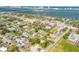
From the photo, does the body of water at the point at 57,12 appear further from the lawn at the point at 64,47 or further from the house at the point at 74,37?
the lawn at the point at 64,47

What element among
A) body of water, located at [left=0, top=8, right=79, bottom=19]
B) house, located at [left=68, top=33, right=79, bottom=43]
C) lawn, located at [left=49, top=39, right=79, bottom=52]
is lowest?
lawn, located at [left=49, top=39, right=79, bottom=52]

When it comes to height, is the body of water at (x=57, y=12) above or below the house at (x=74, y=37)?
above

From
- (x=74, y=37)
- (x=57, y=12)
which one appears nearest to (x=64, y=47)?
(x=74, y=37)

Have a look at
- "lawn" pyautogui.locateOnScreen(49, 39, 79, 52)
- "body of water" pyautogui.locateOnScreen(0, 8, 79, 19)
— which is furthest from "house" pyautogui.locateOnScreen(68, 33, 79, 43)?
"body of water" pyautogui.locateOnScreen(0, 8, 79, 19)

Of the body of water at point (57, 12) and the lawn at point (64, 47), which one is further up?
the body of water at point (57, 12)

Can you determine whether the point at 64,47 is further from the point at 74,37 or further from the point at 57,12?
the point at 57,12

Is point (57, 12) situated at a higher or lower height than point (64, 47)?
higher

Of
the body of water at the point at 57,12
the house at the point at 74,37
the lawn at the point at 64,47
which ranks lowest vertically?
the lawn at the point at 64,47

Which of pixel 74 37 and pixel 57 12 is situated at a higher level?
pixel 57 12

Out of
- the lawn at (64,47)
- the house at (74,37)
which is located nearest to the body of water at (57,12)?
the house at (74,37)

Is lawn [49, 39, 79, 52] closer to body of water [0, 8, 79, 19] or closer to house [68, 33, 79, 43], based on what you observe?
house [68, 33, 79, 43]
